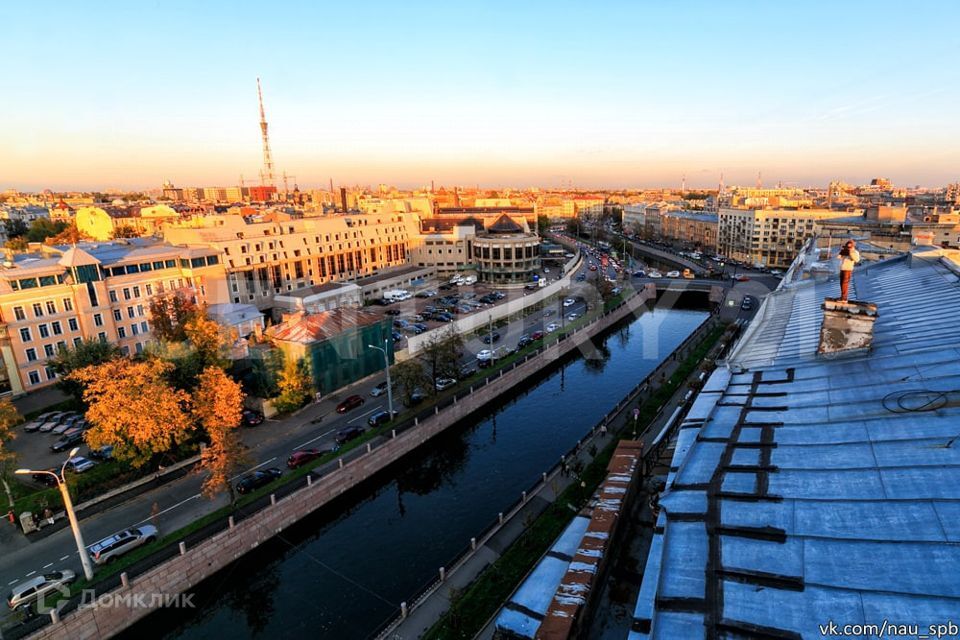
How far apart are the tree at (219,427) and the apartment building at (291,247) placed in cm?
3300

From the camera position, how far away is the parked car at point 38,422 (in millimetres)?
32344

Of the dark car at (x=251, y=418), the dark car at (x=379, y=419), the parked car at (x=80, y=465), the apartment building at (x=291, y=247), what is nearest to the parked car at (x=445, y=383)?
the dark car at (x=379, y=419)

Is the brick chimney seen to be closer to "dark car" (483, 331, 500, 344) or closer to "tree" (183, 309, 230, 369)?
"tree" (183, 309, 230, 369)

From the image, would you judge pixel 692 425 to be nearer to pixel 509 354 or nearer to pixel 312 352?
pixel 312 352

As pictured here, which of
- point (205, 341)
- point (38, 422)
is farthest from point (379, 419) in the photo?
point (38, 422)

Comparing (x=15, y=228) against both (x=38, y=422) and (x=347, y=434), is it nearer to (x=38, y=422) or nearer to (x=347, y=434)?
(x=38, y=422)

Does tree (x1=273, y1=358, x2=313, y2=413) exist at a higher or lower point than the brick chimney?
lower

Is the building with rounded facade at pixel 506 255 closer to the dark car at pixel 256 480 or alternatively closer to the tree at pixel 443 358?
the tree at pixel 443 358

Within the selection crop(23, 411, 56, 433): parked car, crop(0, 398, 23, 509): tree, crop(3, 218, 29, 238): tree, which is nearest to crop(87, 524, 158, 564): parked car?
crop(0, 398, 23, 509): tree

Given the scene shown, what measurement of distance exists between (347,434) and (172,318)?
19.7 metres

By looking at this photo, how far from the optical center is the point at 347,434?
2938 cm

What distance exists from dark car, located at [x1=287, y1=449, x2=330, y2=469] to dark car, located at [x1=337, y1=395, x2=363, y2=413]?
5.66m

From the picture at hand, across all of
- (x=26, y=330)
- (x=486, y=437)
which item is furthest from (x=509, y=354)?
(x=26, y=330)

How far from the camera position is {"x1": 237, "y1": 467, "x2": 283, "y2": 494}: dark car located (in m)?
24.3
